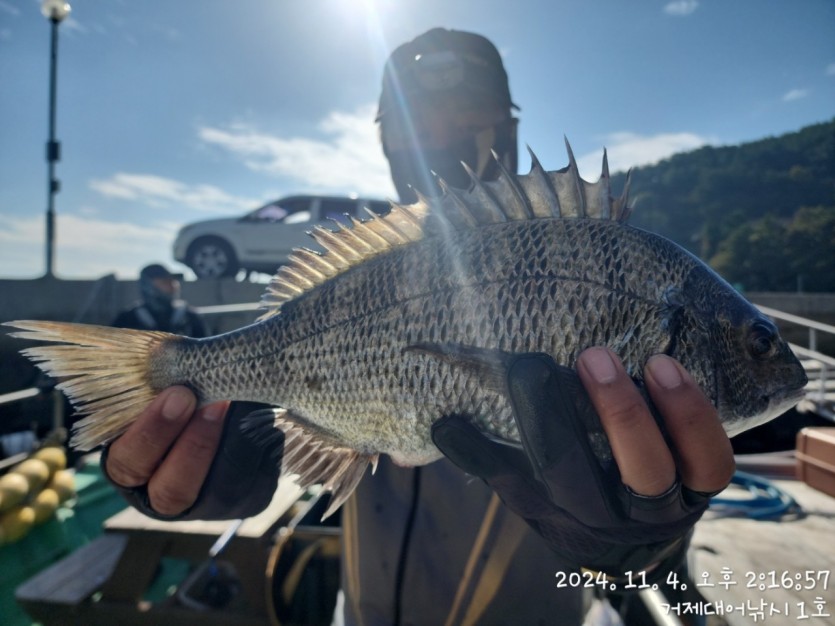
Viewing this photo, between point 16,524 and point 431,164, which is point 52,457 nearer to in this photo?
point 16,524

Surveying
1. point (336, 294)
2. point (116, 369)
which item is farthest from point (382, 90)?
point (116, 369)

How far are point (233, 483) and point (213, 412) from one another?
346 millimetres

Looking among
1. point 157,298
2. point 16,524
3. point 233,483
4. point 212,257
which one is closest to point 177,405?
point 233,483

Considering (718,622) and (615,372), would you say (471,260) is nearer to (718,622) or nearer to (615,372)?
(615,372)

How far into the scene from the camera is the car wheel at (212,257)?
11203 mm

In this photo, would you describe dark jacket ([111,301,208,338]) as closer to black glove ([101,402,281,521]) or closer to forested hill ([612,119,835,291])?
black glove ([101,402,281,521])

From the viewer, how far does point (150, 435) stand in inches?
61.4

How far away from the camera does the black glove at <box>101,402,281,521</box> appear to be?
67.4 inches

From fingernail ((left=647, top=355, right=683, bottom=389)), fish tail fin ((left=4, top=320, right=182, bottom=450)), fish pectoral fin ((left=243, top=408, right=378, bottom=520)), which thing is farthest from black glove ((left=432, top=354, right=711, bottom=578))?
fish tail fin ((left=4, top=320, right=182, bottom=450))

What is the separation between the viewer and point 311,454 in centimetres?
163

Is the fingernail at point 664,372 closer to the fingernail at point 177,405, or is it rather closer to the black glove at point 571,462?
the black glove at point 571,462

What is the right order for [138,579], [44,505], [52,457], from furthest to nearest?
[52,457], [44,505], [138,579]

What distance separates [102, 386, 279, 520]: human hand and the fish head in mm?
1552

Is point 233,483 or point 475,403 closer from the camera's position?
point 475,403
